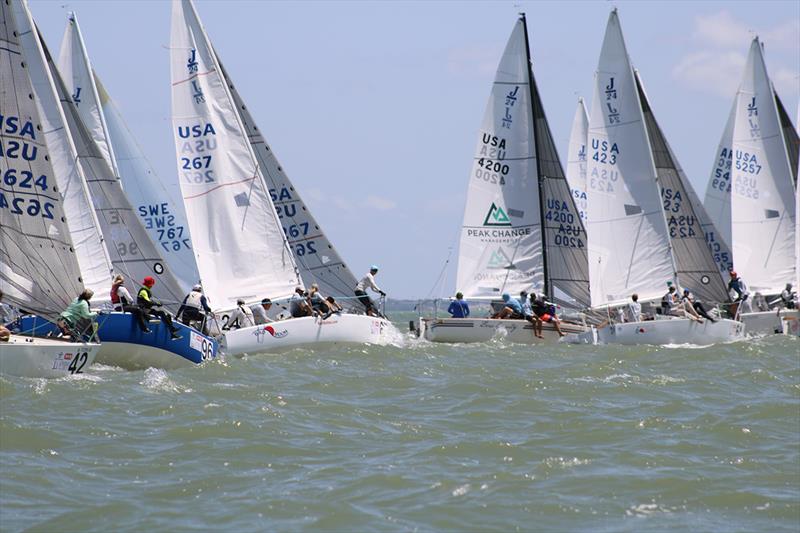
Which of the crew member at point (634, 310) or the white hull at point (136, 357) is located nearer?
the white hull at point (136, 357)

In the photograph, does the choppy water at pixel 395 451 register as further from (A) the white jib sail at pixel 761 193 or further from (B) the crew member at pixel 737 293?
(A) the white jib sail at pixel 761 193

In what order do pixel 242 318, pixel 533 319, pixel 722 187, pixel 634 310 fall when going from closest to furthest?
pixel 242 318 → pixel 533 319 → pixel 634 310 → pixel 722 187

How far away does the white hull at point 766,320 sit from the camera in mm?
32375

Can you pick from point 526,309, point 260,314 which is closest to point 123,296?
point 260,314

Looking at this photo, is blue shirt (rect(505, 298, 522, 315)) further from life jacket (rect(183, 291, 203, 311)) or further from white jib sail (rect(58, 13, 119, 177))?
white jib sail (rect(58, 13, 119, 177))

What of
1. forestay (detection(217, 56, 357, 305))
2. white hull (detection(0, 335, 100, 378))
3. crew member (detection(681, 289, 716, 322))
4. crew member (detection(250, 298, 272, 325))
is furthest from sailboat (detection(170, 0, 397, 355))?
crew member (detection(681, 289, 716, 322))

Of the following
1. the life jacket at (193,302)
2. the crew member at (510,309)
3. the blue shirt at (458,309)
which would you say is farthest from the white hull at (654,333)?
the life jacket at (193,302)

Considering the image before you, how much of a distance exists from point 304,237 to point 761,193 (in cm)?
1455

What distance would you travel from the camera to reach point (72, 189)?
20859 mm

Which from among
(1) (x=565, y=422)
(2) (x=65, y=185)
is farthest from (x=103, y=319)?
(1) (x=565, y=422)

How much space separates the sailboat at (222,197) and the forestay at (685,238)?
983 cm

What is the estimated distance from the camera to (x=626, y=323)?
27.7 meters

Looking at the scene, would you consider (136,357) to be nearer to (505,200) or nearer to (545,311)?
(545,311)

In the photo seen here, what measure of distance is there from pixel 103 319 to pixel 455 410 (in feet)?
19.4
